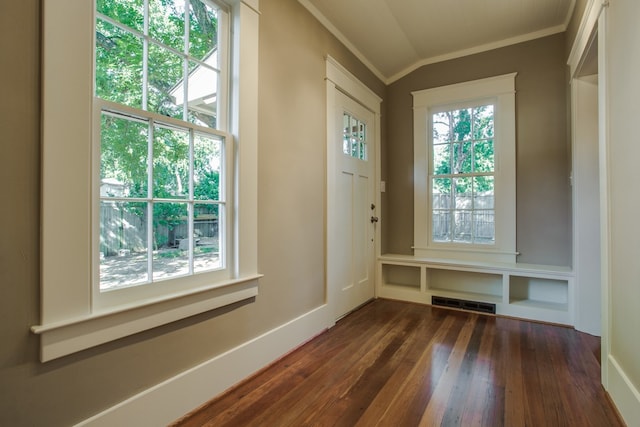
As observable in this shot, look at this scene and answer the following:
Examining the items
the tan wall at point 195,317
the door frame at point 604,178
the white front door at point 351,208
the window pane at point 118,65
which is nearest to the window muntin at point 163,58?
the window pane at point 118,65

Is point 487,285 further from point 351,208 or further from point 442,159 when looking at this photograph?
point 351,208

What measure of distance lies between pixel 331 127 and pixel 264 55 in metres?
0.90

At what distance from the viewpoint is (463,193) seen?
3559mm

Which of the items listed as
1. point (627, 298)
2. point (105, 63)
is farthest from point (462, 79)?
point (105, 63)

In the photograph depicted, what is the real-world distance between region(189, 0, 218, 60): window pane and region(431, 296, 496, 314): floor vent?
3.03m

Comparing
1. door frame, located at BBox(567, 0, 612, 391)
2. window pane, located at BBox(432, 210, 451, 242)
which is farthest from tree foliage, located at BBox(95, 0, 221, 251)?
window pane, located at BBox(432, 210, 451, 242)

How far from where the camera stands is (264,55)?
2.06m

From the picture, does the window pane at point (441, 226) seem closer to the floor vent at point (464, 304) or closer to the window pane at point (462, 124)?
the floor vent at point (464, 304)

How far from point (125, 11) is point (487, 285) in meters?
3.82

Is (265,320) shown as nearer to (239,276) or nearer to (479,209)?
(239,276)

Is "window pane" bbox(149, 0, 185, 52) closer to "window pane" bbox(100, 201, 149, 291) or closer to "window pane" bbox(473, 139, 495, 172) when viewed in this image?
"window pane" bbox(100, 201, 149, 291)

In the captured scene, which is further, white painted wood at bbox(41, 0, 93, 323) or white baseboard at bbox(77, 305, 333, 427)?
white baseboard at bbox(77, 305, 333, 427)

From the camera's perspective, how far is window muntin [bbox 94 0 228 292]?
132 centimetres

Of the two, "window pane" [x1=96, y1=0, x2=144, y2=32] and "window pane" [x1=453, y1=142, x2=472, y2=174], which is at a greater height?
"window pane" [x1=96, y1=0, x2=144, y2=32]
